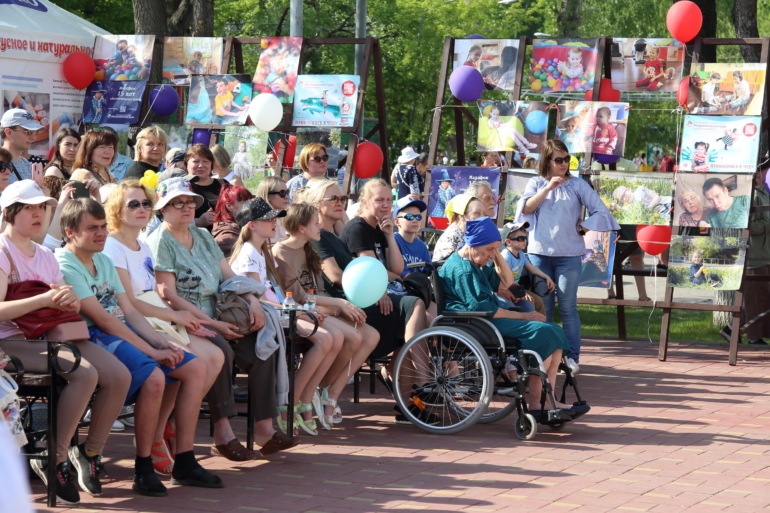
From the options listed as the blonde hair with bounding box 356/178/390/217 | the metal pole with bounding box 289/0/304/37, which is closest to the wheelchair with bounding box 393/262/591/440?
the blonde hair with bounding box 356/178/390/217

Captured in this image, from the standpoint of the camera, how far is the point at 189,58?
39.6 feet

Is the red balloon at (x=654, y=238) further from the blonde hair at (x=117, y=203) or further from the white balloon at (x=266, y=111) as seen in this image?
the blonde hair at (x=117, y=203)

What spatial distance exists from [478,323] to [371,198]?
1.28 metres

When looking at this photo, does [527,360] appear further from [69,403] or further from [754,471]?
[69,403]

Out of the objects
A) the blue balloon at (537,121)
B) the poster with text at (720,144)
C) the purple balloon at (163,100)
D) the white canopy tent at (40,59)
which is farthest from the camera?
the purple balloon at (163,100)

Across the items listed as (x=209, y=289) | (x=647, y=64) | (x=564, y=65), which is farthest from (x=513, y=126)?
(x=209, y=289)

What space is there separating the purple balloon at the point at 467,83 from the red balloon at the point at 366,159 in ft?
4.20

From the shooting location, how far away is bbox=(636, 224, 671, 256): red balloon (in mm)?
9828

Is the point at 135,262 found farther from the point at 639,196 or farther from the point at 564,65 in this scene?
the point at 564,65

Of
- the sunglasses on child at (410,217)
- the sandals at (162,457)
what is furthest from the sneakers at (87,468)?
the sunglasses on child at (410,217)

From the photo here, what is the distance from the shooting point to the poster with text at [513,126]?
33.3 ft

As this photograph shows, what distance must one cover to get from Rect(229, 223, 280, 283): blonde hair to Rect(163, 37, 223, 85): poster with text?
252 inches

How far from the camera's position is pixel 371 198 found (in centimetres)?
696

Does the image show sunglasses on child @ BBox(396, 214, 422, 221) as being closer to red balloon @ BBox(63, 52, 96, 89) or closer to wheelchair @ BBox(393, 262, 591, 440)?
wheelchair @ BBox(393, 262, 591, 440)
